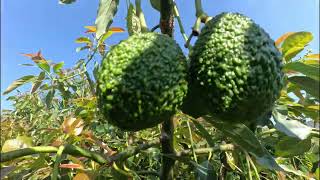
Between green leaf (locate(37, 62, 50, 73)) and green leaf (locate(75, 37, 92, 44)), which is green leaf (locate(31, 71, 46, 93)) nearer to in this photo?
green leaf (locate(37, 62, 50, 73))

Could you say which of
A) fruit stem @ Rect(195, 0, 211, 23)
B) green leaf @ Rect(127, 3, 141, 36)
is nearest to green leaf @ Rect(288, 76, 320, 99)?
fruit stem @ Rect(195, 0, 211, 23)

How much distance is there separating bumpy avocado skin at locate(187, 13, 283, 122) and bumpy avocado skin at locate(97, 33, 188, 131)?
0.05m

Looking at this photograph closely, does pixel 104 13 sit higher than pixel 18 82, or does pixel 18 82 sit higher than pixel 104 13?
pixel 104 13

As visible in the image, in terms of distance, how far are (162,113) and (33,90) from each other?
109 cm

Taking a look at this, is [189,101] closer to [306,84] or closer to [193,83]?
[193,83]

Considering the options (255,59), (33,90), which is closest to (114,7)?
(255,59)

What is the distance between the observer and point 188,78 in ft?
3.32

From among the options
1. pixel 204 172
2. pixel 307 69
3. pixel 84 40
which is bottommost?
pixel 204 172

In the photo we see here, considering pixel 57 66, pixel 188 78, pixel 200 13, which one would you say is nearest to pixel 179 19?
pixel 200 13

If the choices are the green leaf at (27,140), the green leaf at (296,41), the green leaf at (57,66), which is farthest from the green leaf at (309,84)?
the green leaf at (57,66)

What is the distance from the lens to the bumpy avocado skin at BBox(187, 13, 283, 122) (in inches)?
37.9

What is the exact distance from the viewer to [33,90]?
193cm

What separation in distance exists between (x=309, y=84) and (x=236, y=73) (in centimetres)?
23

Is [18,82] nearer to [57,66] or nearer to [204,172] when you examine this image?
[57,66]
